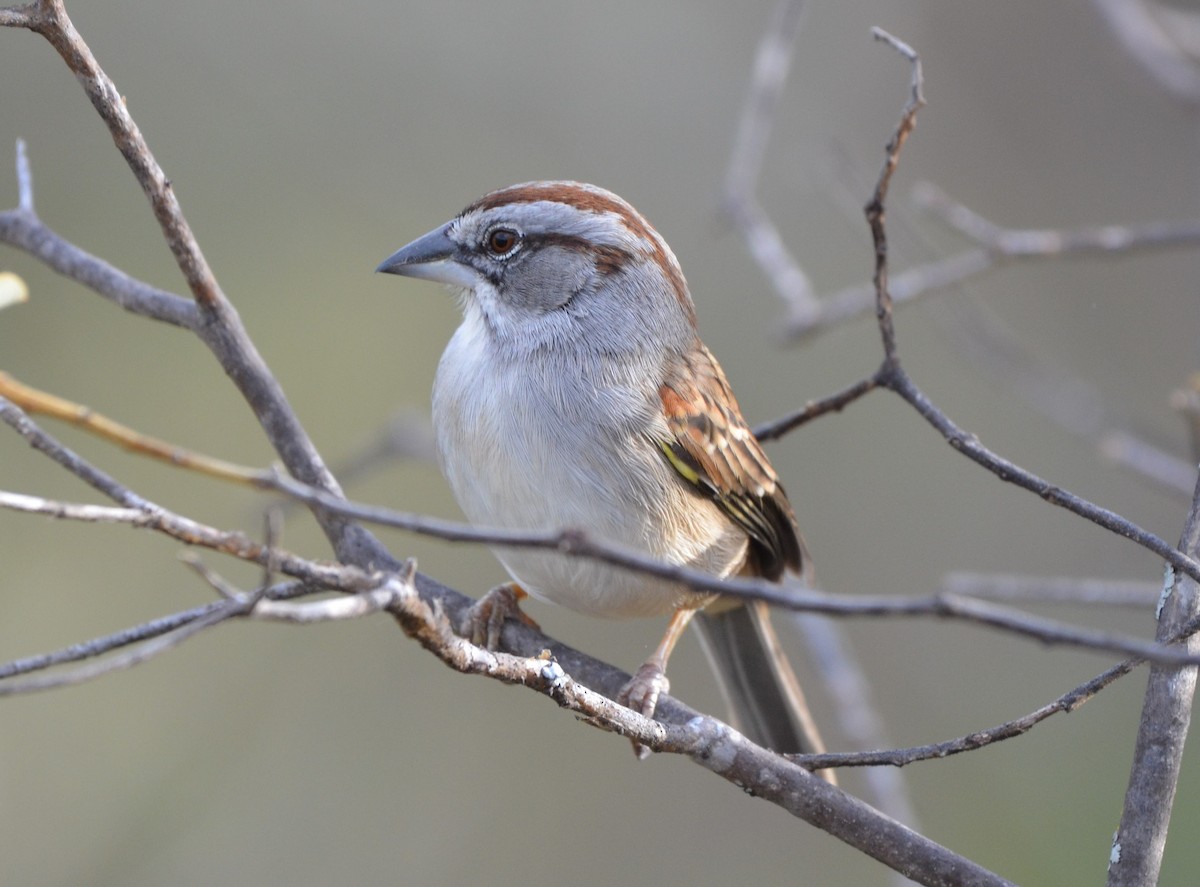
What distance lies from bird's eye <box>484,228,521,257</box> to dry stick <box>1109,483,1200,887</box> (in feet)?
6.73

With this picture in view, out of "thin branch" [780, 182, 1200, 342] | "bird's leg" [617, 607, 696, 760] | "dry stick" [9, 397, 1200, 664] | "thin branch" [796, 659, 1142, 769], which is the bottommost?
"dry stick" [9, 397, 1200, 664]

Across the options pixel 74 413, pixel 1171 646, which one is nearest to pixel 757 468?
pixel 1171 646

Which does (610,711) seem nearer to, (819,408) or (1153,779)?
(1153,779)

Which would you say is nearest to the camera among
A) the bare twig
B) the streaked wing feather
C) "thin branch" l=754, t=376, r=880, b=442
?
"thin branch" l=754, t=376, r=880, b=442

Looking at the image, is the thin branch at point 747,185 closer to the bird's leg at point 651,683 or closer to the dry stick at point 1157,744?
the bird's leg at point 651,683

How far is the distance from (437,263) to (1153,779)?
2.26m

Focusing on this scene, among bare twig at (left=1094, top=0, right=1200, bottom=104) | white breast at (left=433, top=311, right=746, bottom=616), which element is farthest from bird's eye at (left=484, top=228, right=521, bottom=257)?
bare twig at (left=1094, top=0, right=1200, bottom=104)

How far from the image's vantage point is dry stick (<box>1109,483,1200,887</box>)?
2168mm

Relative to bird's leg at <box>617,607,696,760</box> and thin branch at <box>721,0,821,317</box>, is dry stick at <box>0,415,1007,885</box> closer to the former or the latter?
bird's leg at <box>617,607,696,760</box>

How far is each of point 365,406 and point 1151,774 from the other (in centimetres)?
568

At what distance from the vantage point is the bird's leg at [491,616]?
316 cm

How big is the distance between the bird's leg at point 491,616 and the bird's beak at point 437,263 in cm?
86

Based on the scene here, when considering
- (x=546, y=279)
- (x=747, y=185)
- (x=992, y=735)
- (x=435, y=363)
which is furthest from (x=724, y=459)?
(x=435, y=363)

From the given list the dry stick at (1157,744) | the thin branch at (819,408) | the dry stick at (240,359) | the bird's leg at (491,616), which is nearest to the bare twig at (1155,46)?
the thin branch at (819,408)
